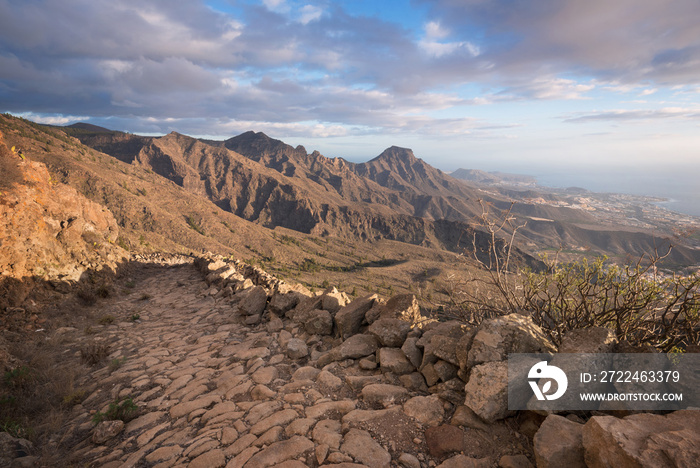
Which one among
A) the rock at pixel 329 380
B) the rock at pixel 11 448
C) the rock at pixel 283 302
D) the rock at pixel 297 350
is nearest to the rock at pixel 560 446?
the rock at pixel 329 380

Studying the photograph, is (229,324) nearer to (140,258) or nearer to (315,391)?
(315,391)

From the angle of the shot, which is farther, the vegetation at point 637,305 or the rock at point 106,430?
the rock at point 106,430

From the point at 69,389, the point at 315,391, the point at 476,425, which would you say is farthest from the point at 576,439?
the point at 69,389

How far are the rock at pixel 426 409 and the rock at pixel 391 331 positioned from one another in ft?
4.38

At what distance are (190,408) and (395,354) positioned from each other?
355 cm

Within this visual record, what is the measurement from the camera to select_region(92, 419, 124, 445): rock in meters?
4.25

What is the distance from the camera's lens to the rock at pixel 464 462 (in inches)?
120

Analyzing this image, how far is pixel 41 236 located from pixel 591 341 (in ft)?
50.8

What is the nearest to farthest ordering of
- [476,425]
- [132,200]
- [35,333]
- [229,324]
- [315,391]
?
[476,425] → [315,391] → [35,333] → [229,324] → [132,200]

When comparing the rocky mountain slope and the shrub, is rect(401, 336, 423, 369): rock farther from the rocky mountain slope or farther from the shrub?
the rocky mountain slope

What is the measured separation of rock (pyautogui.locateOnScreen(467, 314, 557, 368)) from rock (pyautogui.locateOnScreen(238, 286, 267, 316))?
6.47 m

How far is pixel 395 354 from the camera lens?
17.1 ft

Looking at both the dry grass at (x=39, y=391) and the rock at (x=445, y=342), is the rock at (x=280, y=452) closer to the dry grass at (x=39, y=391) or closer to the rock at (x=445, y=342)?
the rock at (x=445, y=342)

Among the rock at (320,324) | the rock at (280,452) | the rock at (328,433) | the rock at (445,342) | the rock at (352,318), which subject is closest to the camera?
the rock at (280,452)
